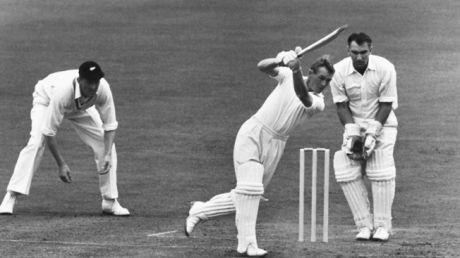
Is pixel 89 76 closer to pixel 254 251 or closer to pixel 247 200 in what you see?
pixel 247 200

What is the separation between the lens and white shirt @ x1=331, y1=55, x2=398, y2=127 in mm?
12812

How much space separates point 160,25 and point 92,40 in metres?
2.37

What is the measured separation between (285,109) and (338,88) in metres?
1.44

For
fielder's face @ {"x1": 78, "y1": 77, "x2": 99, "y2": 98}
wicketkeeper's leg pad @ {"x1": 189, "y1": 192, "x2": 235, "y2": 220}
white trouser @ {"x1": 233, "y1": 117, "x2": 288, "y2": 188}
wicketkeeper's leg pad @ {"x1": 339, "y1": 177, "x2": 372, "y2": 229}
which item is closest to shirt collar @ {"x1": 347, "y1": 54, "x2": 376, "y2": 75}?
wicketkeeper's leg pad @ {"x1": 339, "y1": 177, "x2": 372, "y2": 229}

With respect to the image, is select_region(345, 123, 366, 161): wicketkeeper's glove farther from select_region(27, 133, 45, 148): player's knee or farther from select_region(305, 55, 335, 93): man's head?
select_region(27, 133, 45, 148): player's knee

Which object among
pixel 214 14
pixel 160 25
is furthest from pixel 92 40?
pixel 214 14

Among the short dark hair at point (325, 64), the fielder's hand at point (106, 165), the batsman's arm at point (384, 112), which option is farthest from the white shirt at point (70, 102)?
the short dark hair at point (325, 64)

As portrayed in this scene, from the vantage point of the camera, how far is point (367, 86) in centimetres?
1284

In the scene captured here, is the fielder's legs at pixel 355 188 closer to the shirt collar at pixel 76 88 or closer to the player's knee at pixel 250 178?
the player's knee at pixel 250 178

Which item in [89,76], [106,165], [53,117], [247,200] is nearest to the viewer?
[247,200]

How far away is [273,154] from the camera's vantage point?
38.4 ft

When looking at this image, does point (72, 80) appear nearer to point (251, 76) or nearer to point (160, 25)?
point (251, 76)

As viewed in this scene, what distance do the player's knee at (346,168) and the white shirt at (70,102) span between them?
2.91m

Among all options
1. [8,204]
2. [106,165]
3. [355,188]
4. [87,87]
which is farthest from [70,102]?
[355,188]
